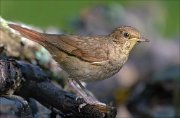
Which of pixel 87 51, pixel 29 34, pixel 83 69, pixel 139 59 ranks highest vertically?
pixel 29 34

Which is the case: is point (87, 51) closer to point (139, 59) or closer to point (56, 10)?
point (139, 59)

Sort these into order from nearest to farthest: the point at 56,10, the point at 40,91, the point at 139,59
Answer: the point at 40,91, the point at 139,59, the point at 56,10

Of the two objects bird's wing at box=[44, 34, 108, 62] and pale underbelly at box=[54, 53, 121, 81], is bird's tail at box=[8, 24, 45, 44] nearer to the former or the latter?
bird's wing at box=[44, 34, 108, 62]

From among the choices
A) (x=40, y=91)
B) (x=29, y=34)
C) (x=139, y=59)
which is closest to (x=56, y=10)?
(x=139, y=59)

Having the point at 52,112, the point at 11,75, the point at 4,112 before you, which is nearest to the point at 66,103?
the point at 52,112

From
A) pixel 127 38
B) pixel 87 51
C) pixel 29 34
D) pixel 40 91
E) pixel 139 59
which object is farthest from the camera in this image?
pixel 139 59

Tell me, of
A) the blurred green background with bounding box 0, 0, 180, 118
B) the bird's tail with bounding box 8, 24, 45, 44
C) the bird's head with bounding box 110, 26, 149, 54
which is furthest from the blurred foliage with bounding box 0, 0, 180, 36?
the bird's tail with bounding box 8, 24, 45, 44
